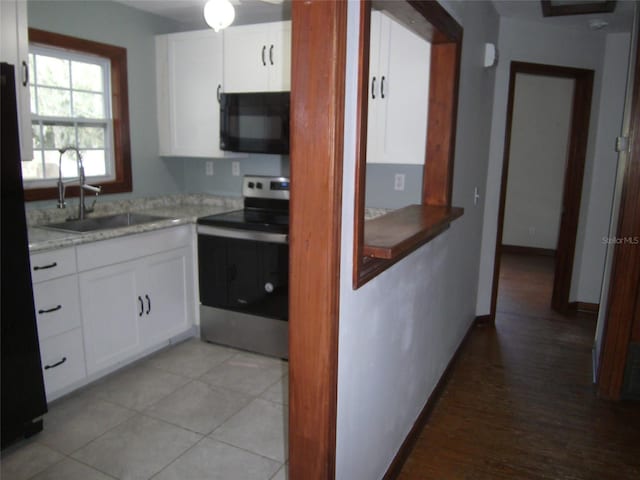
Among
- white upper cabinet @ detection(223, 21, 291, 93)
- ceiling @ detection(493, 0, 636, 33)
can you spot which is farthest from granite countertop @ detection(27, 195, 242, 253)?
ceiling @ detection(493, 0, 636, 33)

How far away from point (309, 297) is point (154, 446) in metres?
1.42

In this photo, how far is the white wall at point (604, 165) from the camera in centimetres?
389

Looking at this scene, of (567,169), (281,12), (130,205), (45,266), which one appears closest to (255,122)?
(281,12)

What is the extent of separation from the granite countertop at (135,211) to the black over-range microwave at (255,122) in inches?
22.1

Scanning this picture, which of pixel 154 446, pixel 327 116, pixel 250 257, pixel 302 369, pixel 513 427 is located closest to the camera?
pixel 327 116

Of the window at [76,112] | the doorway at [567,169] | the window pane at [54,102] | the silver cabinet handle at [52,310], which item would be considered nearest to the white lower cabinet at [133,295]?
the silver cabinet handle at [52,310]

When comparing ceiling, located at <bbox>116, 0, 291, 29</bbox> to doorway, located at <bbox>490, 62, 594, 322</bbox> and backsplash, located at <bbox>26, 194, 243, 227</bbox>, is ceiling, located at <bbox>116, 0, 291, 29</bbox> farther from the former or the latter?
doorway, located at <bbox>490, 62, 594, 322</bbox>

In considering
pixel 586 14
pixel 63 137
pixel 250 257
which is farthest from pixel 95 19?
pixel 586 14

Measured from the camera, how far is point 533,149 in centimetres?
618

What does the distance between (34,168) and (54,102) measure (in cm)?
45

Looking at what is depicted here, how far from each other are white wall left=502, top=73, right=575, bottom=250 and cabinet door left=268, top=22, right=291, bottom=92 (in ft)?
12.8

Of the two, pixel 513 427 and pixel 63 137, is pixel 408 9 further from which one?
pixel 63 137

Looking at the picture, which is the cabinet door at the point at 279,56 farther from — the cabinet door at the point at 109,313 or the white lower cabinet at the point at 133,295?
the cabinet door at the point at 109,313

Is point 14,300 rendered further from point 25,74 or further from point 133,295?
point 25,74
